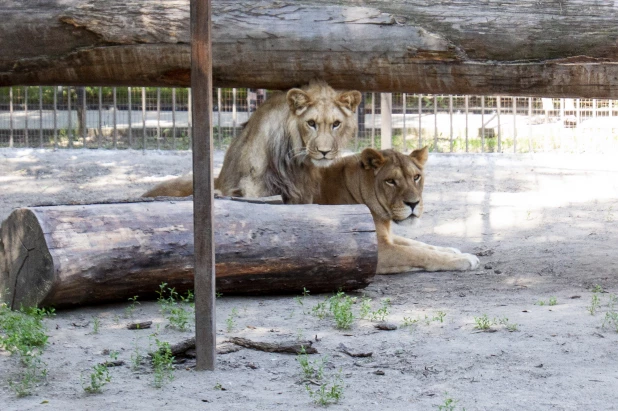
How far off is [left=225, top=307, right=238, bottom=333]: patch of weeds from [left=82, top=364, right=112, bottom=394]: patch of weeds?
1.14 meters

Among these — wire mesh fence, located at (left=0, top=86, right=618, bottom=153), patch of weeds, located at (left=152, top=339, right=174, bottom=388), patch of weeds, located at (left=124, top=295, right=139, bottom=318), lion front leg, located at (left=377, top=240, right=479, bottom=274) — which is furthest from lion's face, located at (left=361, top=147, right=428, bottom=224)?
wire mesh fence, located at (left=0, top=86, right=618, bottom=153)

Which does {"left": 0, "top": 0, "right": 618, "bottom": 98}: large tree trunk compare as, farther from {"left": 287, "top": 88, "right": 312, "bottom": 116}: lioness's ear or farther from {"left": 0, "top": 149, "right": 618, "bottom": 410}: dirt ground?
{"left": 0, "top": 149, "right": 618, "bottom": 410}: dirt ground

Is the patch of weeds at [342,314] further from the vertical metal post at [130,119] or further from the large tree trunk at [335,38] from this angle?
the vertical metal post at [130,119]

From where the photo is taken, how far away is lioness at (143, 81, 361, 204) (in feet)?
23.2

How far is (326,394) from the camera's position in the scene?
4.12 metres

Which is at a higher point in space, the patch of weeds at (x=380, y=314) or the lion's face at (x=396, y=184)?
the lion's face at (x=396, y=184)

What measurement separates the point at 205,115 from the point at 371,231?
2.44m

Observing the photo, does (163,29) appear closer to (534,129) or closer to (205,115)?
(205,115)

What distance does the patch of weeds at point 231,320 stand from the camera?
17.9 feet

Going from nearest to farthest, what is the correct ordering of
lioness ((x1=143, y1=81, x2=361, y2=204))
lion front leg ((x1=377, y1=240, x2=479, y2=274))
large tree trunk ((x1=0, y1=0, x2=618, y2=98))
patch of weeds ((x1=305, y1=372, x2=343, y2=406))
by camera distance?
1. patch of weeds ((x1=305, y1=372, x2=343, y2=406))
2. large tree trunk ((x1=0, y1=0, x2=618, y2=98))
3. lioness ((x1=143, y1=81, x2=361, y2=204))
4. lion front leg ((x1=377, y1=240, x2=479, y2=274))

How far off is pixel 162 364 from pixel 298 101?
9.92 ft

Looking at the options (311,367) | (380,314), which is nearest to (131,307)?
(380,314)

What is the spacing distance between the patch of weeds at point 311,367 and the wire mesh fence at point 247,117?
1144cm

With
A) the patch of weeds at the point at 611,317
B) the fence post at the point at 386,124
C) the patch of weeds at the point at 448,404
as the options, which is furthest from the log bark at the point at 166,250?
the fence post at the point at 386,124
